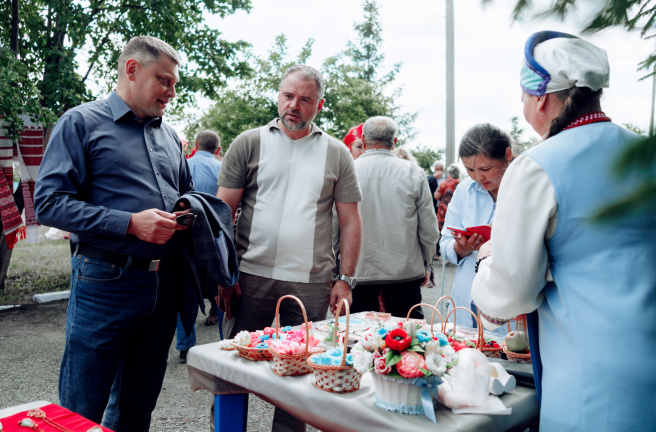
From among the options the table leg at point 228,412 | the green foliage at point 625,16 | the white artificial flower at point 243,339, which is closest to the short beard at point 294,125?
the white artificial flower at point 243,339

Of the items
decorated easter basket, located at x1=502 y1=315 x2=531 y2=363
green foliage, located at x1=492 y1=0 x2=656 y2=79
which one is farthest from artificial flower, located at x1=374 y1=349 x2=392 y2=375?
green foliage, located at x1=492 y1=0 x2=656 y2=79

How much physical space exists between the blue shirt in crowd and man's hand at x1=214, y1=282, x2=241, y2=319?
8.03ft

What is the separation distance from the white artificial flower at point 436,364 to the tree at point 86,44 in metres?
5.12

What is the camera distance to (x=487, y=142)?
244 cm

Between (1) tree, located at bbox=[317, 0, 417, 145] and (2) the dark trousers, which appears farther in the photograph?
(1) tree, located at bbox=[317, 0, 417, 145]

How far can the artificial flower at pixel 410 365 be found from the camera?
1.35m

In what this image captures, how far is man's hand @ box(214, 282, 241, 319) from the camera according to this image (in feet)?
8.70

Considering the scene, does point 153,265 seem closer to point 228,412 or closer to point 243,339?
point 243,339

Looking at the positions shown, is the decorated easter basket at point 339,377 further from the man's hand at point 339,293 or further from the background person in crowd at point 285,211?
the man's hand at point 339,293

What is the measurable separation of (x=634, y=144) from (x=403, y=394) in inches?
→ 37.4

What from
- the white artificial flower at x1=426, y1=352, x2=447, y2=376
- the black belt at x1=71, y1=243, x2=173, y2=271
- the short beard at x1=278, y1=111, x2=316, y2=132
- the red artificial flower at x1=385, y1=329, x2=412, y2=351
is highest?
the short beard at x1=278, y1=111, x2=316, y2=132

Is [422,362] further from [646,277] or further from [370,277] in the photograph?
[370,277]

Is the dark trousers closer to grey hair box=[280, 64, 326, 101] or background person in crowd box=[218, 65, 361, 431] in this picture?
background person in crowd box=[218, 65, 361, 431]

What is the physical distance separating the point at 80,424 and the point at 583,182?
62.9 inches
